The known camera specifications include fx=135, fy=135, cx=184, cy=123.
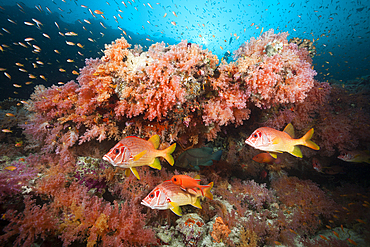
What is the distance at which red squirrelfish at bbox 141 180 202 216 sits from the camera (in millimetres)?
2061

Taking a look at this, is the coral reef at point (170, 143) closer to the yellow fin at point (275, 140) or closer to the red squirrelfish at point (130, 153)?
the red squirrelfish at point (130, 153)

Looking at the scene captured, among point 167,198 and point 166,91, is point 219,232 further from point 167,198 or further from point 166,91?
point 166,91

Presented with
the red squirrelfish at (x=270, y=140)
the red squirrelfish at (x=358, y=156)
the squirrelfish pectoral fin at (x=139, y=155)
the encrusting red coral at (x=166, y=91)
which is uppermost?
the encrusting red coral at (x=166, y=91)

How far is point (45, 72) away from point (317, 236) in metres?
20.5

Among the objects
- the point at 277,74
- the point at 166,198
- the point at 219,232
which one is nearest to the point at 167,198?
the point at 166,198

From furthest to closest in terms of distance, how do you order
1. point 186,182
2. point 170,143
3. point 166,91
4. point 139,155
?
point 170,143, point 166,91, point 186,182, point 139,155

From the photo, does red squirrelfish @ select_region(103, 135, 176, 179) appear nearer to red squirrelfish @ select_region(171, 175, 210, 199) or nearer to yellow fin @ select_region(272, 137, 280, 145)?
red squirrelfish @ select_region(171, 175, 210, 199)

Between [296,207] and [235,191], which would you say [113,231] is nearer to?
[235,191]

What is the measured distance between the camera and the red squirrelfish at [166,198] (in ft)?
6.76

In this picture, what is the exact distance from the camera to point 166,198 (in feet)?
6.92

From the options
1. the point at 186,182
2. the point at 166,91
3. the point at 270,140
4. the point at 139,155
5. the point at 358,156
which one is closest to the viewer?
the point at 139,155

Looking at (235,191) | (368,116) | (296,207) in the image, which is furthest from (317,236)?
(368,116)

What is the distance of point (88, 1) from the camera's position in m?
54.6

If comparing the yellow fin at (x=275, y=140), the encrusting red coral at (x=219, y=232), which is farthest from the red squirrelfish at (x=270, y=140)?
the encrusting red coral at (x=219, y=232)
